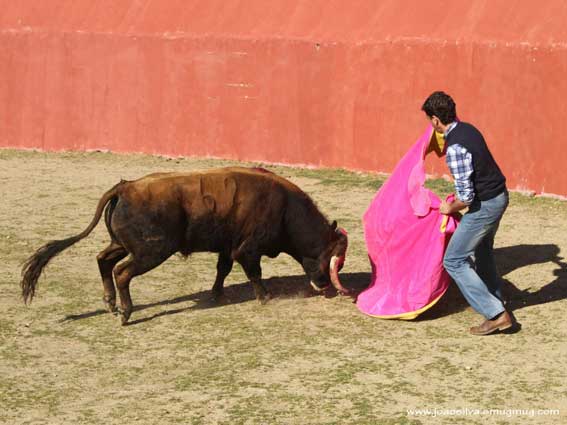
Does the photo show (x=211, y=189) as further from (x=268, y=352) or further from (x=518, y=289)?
(x=518, y=289)

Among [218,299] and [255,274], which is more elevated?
[255,274]

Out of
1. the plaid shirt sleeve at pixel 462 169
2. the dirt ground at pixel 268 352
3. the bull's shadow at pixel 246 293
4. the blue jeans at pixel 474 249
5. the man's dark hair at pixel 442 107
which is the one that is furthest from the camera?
the bull's shadow at pixel 246 293

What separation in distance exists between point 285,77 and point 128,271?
7.41 m

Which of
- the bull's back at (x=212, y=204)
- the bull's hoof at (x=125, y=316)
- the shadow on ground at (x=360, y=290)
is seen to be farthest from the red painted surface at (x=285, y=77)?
the bull's hoof at (x=125, y=316)

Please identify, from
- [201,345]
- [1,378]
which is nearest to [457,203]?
[201,345]

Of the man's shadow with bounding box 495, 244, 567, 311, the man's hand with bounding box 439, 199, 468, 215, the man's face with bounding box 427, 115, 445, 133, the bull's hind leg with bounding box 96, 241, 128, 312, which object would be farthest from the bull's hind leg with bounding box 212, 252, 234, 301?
the man's shadow with bounding box 495, 244, 567, 311

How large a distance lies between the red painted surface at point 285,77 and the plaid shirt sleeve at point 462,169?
5399 millimetres

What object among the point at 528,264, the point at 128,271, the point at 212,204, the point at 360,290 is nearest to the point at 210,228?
the point at 212,204

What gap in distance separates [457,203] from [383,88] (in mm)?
6835

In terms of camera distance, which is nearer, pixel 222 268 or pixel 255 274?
pixel 255 274

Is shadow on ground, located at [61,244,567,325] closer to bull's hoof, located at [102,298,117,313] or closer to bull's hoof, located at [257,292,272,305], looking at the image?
bull's hoof, located at [102,298,117,313]

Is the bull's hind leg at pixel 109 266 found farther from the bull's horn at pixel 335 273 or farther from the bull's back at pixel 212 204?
the bull's horn at pixel 335 273

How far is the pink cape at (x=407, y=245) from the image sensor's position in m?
9.14

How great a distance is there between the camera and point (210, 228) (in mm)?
9398
